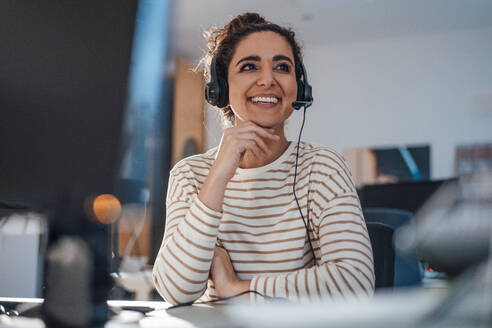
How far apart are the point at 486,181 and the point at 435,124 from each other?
4124 mm

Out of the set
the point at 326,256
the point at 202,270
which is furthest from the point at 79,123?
the point at 326,256

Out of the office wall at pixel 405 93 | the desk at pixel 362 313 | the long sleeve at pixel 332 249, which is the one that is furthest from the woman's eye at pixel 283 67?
the office wall at pixel 405 93

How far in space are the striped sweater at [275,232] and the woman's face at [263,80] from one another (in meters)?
0.12

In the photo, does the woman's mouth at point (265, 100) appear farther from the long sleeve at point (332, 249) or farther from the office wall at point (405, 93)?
the office wall at point (405, 93)

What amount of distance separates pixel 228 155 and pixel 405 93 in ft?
12.3

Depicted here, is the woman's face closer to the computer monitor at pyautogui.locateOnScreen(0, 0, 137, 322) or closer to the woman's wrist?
the woman's wrist

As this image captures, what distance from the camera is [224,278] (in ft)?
3.08

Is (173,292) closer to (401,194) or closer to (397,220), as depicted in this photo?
(397,220)

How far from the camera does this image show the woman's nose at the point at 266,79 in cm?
112

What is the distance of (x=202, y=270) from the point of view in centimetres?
90

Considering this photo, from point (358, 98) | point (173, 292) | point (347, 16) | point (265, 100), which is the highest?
point (347, 16)

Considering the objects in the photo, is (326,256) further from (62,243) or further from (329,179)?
(62,243)

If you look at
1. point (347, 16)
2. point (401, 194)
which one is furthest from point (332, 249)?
point (347, 16)

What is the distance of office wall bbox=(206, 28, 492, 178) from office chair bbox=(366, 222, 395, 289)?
316cm
